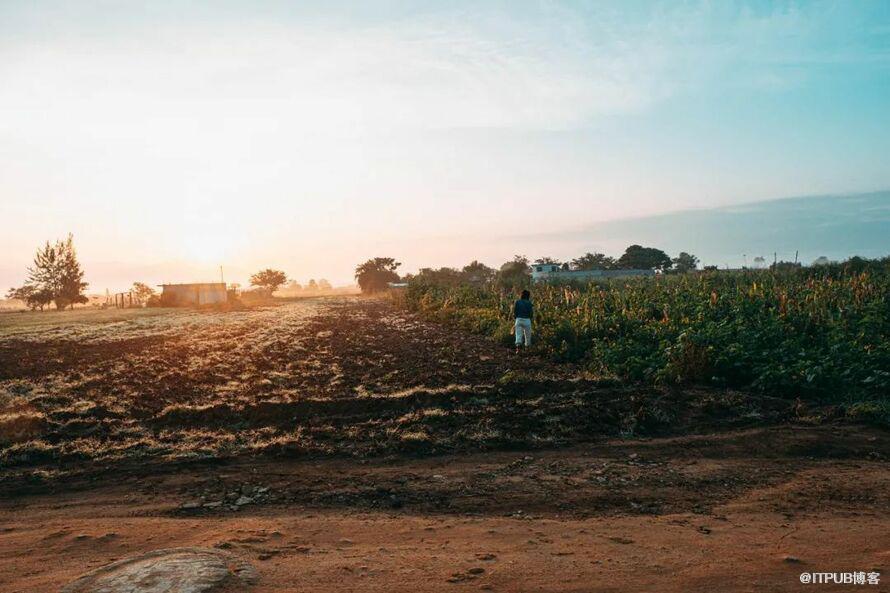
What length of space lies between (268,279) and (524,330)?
291ft

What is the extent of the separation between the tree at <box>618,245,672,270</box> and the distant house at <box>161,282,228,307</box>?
62.8m

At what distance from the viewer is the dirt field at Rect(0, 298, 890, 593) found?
4699 millimetres

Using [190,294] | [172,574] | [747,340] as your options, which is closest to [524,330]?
[747,340]

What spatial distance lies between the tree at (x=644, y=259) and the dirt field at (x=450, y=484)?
286ft

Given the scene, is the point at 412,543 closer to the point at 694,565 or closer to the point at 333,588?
the point at 333,588

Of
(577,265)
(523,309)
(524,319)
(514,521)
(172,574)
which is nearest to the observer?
(172,574)

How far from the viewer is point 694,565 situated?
4574 mm

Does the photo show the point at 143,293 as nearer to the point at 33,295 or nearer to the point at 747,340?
the point at 33,295

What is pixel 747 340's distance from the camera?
13.0m

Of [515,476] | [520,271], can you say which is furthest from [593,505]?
[520,271]

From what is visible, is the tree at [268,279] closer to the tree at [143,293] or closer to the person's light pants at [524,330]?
the tree at [143,293]

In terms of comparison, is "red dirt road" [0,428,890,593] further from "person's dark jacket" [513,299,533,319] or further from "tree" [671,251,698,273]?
"tree" [671,251,698,273]

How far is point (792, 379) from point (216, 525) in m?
10.3

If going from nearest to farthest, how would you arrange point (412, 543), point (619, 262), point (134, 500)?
point (412, 543) < point (134, 500) < point (619, 262)
